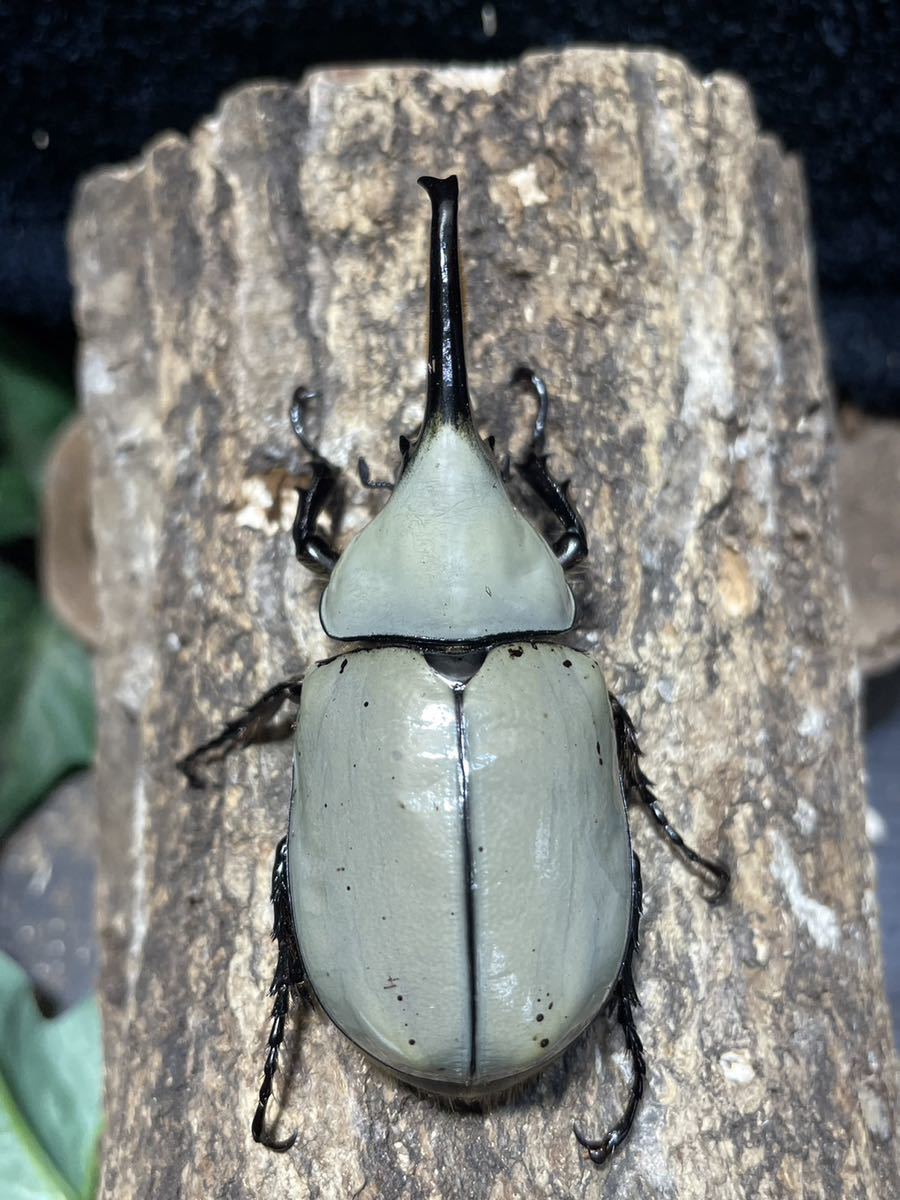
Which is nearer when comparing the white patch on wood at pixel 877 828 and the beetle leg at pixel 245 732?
the beetle leg at pixel 245 732

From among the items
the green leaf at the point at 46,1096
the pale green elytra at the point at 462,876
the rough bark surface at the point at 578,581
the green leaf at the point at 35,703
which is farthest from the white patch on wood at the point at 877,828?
the green leaf at the point at 35,703

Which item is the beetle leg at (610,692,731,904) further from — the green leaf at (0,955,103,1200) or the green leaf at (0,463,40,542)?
the green leaf at (0,463,40,542)

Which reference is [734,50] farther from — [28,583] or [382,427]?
[28,583]

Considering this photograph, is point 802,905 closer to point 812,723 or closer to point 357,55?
point 812,723

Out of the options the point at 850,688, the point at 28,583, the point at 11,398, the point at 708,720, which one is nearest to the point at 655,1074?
the point at 708,720

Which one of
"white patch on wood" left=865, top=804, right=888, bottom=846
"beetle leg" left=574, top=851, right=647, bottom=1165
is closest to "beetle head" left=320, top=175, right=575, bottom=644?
"beetle leg" left=574, top=851, right=647, bottom=1165

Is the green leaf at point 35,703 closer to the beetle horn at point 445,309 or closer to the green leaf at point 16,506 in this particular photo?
the green leaf at point 16,506

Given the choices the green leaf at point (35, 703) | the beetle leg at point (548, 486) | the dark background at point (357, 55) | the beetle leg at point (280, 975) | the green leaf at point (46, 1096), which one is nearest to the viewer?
the beetle leg at point (280, 975)
